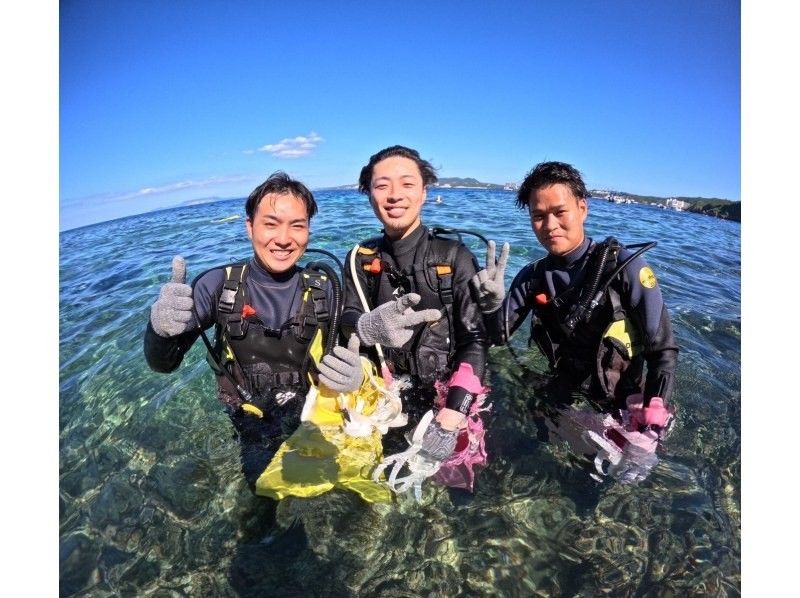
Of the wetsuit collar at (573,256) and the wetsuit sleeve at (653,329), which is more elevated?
the wetsuit collar at (573,256)

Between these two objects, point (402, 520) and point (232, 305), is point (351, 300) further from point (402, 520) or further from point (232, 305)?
point (402, 520)

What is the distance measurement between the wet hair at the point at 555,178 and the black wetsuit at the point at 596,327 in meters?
0.43

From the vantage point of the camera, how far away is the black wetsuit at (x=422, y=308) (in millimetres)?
3039

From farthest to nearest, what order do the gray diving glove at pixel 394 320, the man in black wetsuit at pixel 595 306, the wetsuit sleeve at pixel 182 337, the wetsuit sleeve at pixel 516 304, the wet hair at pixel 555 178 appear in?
the wetsuit sleeve at pixel 516 304, the wet hair at pixel 555 178, the man in black wetsuit at pixel 595 306, the wetsuit sleeve at pixel 182 337, the gray diving glove at pixel 394 320

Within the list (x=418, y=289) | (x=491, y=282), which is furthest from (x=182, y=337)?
(x=491, y=282)

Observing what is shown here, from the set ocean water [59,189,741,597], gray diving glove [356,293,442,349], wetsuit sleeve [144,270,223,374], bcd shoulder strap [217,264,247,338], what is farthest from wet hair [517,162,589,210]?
wetsuit sleeve [144,270,223,374]

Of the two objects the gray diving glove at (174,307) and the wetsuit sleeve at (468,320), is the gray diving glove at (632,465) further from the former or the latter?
the gray diving glove at (174,307)

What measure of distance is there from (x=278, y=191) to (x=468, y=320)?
1.63 metres

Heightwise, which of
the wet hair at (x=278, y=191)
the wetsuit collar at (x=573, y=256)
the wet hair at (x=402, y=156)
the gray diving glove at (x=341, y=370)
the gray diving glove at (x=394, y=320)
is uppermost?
the wet hair at (x=402, y=156)

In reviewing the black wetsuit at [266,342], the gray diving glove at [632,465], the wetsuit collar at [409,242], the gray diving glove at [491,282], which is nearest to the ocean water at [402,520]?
the gray diving glove at [632,465]

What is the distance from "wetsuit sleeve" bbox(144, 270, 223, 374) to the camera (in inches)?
105

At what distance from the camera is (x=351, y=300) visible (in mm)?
3154
